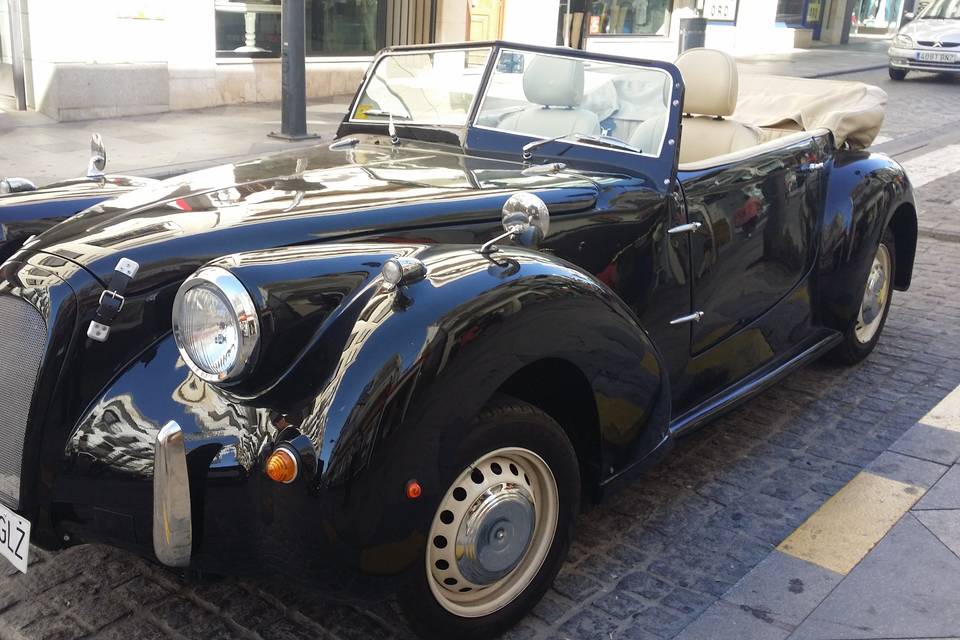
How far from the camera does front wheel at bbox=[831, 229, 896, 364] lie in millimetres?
4730

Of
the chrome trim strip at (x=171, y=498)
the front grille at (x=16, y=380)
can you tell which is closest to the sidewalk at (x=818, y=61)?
the front grille at (x=16, y=380)

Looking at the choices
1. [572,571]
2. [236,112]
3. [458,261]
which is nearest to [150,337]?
[458,261]

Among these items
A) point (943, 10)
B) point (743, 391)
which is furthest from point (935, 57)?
point (743, 391)

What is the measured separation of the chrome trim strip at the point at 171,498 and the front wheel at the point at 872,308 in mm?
3430

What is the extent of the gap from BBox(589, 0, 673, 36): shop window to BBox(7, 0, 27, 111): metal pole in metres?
12.1

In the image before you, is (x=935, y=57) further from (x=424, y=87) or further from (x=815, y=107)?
(x=424, y=87)

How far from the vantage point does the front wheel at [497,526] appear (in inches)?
95.1

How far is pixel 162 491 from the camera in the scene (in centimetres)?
215

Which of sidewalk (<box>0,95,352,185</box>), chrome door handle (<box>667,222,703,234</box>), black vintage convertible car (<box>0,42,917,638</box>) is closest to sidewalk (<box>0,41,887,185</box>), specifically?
sidewalk (<box>0,95,352,185</box>)

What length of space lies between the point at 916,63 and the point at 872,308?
17.7 m

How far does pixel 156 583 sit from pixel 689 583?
5.25ft

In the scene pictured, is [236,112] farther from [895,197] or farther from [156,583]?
[156,583]

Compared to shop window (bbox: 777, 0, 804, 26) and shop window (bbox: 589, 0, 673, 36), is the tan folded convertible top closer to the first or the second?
shop window (bbox: 589, 0, 673, 36)

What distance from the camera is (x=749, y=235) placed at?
3.67 meters
